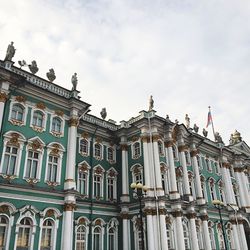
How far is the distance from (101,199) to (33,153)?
32.2 feet

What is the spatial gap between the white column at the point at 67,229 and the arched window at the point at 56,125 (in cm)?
712

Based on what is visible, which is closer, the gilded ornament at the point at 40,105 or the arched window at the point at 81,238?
the gilded ornament at the point at 40,105

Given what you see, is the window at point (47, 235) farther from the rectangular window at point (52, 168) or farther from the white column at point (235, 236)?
the white column at point (235, 236)

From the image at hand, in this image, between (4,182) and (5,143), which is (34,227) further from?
(5,143)

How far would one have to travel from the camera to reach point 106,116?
35969mm

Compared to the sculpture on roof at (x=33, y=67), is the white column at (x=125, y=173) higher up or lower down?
lower down

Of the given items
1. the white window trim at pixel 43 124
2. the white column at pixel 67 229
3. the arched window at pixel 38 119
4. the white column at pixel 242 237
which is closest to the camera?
the white column at pixel 67 229

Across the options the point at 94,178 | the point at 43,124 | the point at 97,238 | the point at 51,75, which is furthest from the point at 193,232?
the point at 51,75

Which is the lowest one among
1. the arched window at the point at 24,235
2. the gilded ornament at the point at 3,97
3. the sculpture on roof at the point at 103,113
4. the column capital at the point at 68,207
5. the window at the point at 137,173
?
the arched window at the point at 24,235

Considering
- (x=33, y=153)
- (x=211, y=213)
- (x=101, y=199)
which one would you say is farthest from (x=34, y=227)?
(x=211, y=213)

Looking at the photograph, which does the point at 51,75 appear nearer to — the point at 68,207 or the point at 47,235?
the point at 68,207

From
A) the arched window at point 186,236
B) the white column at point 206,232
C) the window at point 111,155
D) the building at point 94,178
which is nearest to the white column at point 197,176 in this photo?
the building at point 94,178

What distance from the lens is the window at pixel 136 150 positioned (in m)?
33.1

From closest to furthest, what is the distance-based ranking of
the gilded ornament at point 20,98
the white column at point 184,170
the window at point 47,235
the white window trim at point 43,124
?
the window at point 47,235, the gilded ornament at point 20,98, the white window trim at point 43,124, the white column at point 184,170
